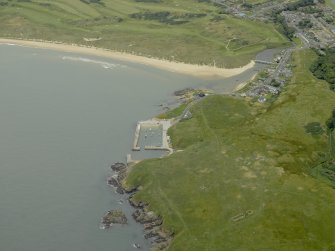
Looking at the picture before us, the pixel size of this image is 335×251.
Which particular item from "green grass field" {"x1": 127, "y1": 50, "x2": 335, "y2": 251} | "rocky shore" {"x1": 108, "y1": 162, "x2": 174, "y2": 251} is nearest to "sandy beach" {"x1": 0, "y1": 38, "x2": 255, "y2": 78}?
"green grass field" {"x1": 127, "y1": 50, "x2": 335, "y2": 251}

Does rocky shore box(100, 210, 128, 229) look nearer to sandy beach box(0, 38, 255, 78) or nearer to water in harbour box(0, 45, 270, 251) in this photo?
water in harbour box(0, 45, 270, 251)

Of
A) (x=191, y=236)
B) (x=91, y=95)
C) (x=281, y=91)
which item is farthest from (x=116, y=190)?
(x=281, y=91)

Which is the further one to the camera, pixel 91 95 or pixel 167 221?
pixel 91 95

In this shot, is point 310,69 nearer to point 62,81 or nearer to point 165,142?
point 165,142

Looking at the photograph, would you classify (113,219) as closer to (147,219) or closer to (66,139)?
(147,219)

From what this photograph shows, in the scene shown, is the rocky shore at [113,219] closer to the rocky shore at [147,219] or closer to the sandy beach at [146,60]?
the rocky shore at [147,219]

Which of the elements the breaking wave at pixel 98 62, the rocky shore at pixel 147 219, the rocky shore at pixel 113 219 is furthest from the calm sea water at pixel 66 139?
the rocky shore at pixel 147 219
